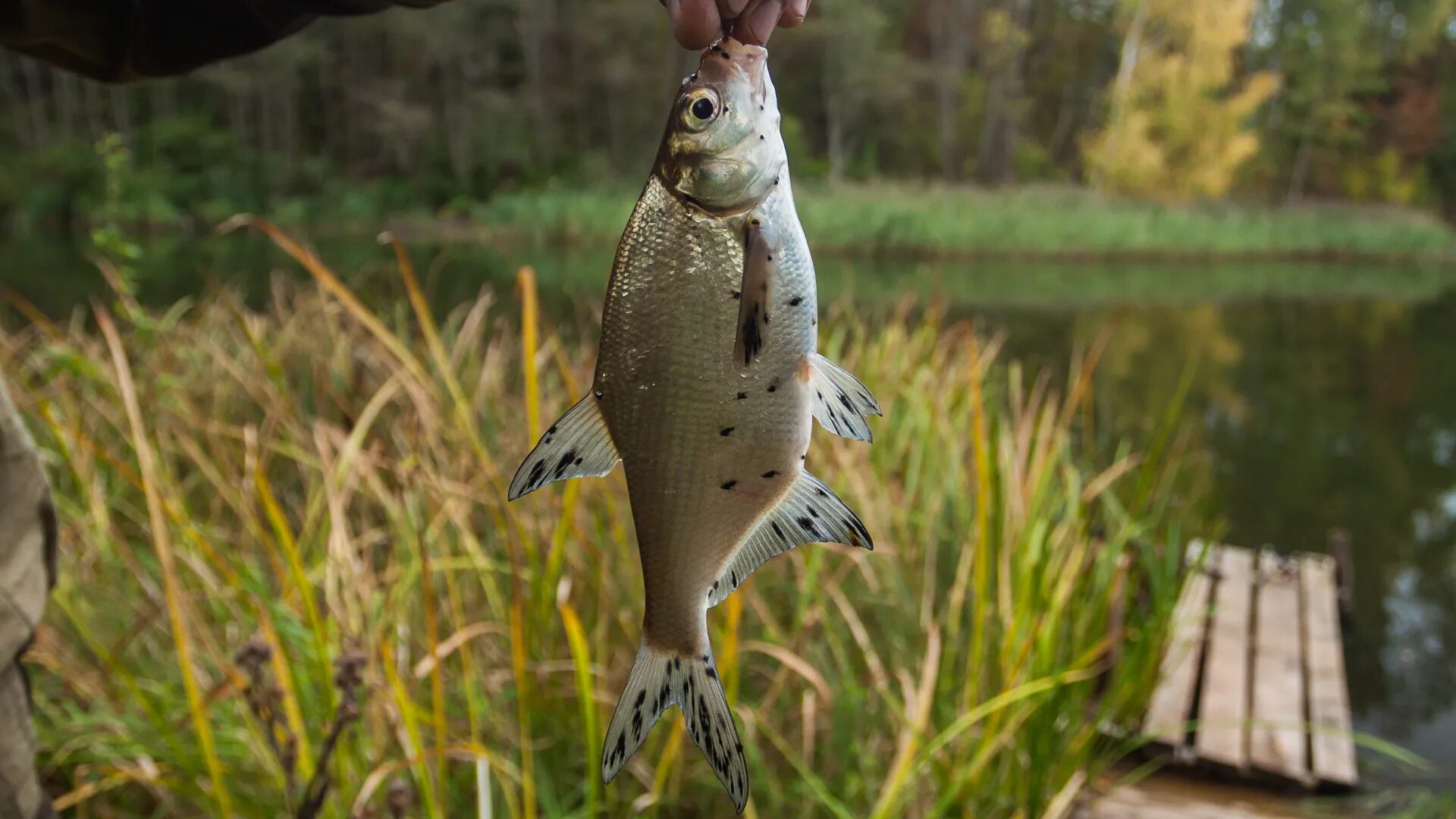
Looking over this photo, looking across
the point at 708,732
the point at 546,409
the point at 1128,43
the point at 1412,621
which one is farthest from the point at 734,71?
the point at 1128,43

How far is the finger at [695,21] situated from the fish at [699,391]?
39 millimetres

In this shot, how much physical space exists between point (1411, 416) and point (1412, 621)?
4.66 meters

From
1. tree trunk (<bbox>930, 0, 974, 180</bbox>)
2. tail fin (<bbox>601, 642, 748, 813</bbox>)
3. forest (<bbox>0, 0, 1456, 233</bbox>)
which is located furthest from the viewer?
tree trunk (<bbox>930, 0, 974, 180</bbox>)

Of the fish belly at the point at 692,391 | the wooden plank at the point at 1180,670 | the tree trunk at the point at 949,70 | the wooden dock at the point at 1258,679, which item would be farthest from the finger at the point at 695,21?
the tree trunk at the point at 949,70

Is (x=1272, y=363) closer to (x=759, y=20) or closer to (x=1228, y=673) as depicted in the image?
(x=1228, y=673)

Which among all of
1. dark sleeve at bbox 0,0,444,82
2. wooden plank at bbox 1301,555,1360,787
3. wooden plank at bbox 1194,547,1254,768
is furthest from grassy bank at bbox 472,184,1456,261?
dark sleeve at bbox 0,0,444,82

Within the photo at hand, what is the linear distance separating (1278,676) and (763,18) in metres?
3.70

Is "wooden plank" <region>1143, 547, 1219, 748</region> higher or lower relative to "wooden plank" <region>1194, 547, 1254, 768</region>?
higher

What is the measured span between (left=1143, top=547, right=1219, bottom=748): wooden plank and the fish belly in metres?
2.39

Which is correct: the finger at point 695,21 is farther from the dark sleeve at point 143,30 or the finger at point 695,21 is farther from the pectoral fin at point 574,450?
the dark sleeve at point 143,30

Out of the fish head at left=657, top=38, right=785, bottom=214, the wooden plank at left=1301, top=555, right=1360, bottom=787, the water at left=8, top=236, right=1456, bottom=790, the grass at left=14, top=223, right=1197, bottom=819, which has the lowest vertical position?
the water at left=8, top=236, right=1456, bottom=790

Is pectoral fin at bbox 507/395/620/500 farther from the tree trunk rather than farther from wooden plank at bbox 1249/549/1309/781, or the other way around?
the tree trunk

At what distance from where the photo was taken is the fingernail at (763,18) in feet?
2.30

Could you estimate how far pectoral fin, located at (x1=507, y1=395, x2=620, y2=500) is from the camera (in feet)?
2.08
